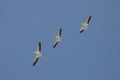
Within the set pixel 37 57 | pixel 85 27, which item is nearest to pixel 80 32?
pixel 85 27

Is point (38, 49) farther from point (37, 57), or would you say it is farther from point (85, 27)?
point (85, 27)

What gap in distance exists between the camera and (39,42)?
75.2m

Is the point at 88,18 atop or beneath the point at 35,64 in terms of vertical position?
atop

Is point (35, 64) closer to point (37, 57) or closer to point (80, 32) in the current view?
point (37, 57)

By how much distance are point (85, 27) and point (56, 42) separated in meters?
3.74

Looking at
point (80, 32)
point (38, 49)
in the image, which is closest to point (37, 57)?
point (38, 49)

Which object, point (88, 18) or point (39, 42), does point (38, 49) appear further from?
point (88, 18)

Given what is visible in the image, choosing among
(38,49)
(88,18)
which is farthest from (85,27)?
(38,49)

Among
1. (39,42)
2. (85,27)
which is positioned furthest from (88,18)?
(39,42)

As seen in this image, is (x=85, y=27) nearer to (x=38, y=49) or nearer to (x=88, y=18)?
(x=88, y=18)

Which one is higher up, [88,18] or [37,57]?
[88,18]

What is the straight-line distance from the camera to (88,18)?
75.9 meters

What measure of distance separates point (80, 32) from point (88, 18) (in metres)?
1.96

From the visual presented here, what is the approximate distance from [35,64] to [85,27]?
23.3ft
